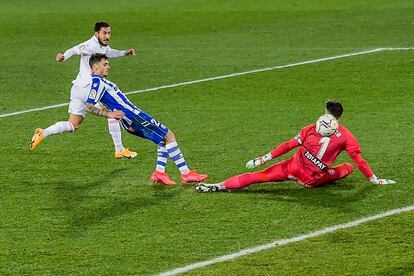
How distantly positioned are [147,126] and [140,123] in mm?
102

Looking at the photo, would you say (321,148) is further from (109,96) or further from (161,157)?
(109,96)

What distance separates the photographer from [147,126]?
48.1 ft

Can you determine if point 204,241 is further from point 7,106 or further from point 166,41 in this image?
point 166,41

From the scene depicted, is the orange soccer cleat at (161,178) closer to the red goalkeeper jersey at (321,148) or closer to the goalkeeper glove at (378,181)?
the red goalkeeper jersey at (321,148)

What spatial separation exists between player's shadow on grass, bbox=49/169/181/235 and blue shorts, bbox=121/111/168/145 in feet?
2.19

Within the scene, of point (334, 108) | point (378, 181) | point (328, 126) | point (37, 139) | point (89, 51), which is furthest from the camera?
point (89, 51)

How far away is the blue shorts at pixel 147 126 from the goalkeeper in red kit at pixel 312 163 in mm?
951

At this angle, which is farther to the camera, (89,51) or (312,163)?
(89,51)

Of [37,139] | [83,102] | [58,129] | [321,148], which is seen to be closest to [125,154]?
[83,102]

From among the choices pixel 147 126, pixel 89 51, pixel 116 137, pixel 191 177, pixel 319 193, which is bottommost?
pixel 116 137

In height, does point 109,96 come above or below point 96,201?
above

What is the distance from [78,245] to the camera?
39.4ft

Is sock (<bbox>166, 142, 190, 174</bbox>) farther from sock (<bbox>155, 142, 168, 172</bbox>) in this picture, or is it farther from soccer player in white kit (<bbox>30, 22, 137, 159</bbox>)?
soccer player in white kit (<bbox>30, 22, 137, 159</bbox>)

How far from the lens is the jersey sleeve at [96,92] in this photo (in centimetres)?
1474
